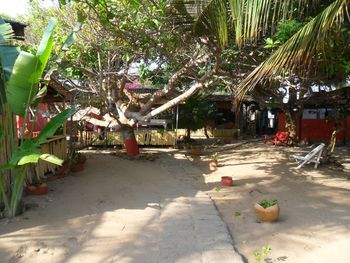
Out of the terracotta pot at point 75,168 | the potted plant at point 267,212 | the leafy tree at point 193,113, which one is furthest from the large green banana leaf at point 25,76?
the leafy tree at point 193,113

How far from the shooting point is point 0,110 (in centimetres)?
567

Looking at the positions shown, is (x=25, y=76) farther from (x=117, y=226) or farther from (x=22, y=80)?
(x=117, y=226)

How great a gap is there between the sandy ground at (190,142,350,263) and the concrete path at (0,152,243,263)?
459 millimetres

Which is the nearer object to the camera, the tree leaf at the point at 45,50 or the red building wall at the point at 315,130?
the tree leaf at the point at 45,50

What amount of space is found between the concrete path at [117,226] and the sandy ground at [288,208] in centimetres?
46

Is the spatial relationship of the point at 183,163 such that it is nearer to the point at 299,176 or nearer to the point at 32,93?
the point at 299,176

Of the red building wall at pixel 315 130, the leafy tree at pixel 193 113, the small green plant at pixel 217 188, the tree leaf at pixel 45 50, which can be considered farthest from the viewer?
the red building wall at pixel 315 130

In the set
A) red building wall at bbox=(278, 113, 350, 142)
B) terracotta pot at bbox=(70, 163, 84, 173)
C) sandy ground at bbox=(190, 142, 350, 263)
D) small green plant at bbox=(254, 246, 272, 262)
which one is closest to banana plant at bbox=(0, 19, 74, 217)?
small green plant at bbox=(254, 246, 272, 262)

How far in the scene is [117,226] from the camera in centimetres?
569

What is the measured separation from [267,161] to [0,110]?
9.33m

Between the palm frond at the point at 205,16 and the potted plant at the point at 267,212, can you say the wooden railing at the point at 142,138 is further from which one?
the potted plant at the point at 267,212

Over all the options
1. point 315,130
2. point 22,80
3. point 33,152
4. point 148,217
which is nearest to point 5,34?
point 22,80

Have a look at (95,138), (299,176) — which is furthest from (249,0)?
(95,138)

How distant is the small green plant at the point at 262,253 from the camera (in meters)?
4.86
